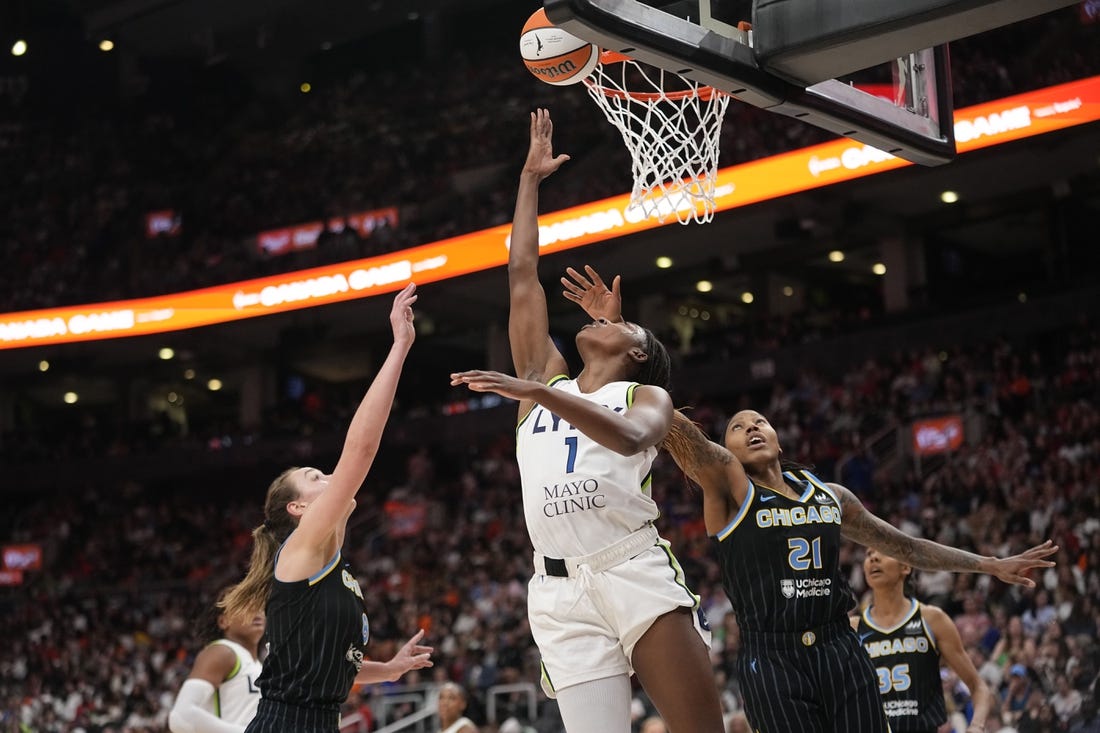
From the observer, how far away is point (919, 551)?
522cm

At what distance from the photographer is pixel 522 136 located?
23.0 m

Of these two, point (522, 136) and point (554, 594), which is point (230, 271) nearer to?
point (522, 136)

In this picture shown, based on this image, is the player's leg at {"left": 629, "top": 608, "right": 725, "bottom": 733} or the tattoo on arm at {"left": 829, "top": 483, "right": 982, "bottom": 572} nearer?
the player's leg at {"left": 629, "top": 608, "right": 725, "bottom": 733}

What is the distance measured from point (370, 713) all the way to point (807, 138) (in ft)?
29.5

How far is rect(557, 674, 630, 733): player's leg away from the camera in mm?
3791

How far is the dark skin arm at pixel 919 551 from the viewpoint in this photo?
5.11 metres

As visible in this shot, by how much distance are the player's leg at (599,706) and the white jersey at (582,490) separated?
0.39m

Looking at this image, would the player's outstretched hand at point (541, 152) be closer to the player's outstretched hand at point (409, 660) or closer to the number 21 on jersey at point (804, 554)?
the number 21 on jersey at point (804, 554)

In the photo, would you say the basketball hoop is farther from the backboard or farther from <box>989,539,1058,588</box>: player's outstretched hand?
<box>989,539,1058,588</box>: player's outstretched hand

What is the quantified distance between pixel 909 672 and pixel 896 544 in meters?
1.10

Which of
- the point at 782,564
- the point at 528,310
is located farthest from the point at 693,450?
the point at 528,310

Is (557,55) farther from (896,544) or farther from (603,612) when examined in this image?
(603,612)

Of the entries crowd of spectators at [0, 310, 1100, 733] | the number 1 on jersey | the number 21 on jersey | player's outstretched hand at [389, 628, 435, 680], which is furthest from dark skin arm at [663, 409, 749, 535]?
crowd of spectators at [0, 310, 1100, 733]

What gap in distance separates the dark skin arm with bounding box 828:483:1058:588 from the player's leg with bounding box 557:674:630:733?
1.62 metres
